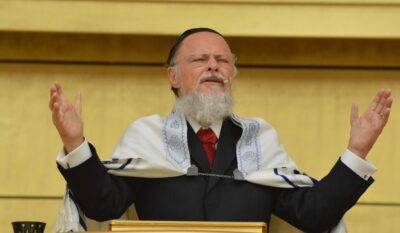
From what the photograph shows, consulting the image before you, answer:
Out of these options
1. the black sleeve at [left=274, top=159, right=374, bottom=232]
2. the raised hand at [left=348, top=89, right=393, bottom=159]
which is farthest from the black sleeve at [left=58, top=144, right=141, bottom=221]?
the raised hand at [left=348, top=89, right=393, bottom=159]

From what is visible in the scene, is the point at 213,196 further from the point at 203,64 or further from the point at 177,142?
the point at 203,64

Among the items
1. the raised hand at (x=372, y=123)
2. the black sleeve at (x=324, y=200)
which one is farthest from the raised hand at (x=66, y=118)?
the raised hand at (x=372, y=123)

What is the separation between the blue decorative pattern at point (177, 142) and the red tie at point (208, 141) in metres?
0.07

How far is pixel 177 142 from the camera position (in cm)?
407

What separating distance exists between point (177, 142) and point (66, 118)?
0.50 m

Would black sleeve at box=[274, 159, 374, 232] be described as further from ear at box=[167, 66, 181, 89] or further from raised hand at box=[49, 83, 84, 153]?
raised hand at box=[49, 83, 84, 153]

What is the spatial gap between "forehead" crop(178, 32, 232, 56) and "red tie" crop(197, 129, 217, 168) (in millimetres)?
275

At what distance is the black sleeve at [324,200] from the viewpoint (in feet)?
12.6

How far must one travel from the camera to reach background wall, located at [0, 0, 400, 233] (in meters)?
4.80

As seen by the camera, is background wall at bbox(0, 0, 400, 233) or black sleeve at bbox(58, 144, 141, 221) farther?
background wall at bbox(0, 0, 400, 233)

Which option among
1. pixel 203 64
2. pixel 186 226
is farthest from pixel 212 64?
pixel 186 226

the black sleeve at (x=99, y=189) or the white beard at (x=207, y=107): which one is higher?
the white beard at (x=207, y=107)

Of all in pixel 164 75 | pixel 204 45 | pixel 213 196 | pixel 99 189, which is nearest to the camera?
pixel 99 189

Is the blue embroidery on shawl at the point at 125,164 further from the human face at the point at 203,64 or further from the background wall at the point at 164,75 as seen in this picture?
the background wall at the point at 164,75
